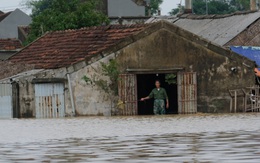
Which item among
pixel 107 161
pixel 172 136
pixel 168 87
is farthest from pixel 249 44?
pixel 107 161

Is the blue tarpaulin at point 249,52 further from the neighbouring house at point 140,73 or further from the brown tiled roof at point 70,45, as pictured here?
the neighbouring house at point 140,73

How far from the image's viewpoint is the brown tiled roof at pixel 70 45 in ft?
108

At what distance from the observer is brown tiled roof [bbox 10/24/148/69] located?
1292 inches

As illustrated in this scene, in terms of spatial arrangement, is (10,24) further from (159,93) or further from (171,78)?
(159,93)

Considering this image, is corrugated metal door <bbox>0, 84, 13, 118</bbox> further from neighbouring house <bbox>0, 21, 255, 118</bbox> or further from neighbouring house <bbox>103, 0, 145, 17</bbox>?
neighbouring house <bbox>103, 0, 145, 17</bbox>

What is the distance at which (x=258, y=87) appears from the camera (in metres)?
→ 31.0

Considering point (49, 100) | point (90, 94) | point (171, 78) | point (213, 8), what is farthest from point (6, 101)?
point (213, 8)

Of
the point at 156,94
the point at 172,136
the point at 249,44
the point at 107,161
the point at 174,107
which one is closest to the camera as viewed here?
the point at 107,161

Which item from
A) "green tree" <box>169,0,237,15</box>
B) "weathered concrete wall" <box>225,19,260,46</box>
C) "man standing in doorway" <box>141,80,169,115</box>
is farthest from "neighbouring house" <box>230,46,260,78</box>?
"green tree" <box>169,0,237,15</box>

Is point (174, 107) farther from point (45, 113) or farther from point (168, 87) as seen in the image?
point (45, 113)

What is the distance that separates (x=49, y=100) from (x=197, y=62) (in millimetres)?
5336

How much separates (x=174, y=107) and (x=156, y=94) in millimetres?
5400

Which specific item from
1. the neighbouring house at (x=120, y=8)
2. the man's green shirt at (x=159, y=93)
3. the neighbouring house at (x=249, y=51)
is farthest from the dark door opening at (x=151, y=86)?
the neighbouring house at (x=120, y=8)

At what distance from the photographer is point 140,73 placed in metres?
31.2
